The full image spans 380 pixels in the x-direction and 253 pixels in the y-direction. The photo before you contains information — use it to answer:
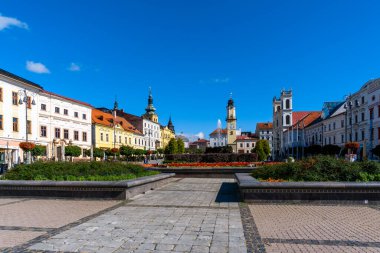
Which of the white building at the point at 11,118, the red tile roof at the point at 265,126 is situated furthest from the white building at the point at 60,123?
the red tile roof at the point at 265,126

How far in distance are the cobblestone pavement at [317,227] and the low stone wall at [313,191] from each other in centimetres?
34

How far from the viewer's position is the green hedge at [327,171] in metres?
10.2

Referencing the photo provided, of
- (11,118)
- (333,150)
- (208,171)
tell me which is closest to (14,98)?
(11,118)

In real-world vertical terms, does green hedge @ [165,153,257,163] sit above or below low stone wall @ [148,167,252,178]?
above

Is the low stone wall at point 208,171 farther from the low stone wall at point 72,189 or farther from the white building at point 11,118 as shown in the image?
the white building at point 11,118

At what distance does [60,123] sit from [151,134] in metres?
48.8

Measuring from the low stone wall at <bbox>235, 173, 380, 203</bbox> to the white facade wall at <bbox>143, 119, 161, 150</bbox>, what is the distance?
79.3 meters

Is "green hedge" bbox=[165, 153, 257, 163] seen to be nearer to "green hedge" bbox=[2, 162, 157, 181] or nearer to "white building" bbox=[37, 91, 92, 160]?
"green hedge" bbox=[2, 162, 157, 181]

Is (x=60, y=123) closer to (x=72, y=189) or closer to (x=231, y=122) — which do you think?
(x=72, y=189)

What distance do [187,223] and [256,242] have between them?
1870 mm

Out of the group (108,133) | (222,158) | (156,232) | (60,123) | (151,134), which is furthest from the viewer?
(151,134)

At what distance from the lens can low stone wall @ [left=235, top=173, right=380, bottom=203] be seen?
351 inches

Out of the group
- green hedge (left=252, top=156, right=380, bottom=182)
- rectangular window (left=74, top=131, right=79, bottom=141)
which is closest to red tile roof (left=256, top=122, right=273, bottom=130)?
rectangular window (left=74, top=131, right=79, bottom=141)

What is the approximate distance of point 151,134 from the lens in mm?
93562
